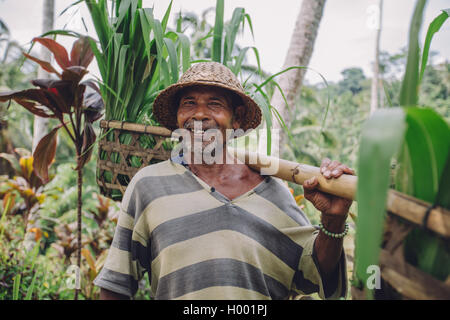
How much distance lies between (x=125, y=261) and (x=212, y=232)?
36cm

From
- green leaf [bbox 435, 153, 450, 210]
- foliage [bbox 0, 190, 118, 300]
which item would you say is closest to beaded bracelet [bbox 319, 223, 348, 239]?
green leaf [bbox 435, 153, 450, 210]

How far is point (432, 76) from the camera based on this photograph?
23.2 meters

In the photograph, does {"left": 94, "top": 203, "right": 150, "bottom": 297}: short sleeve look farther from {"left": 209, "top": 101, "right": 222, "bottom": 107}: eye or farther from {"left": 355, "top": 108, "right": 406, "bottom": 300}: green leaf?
{"left": 355, "top": 108, "right": 406, "bottom": 300}: green leaf

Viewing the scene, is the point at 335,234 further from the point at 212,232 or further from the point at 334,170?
the point at 212,232

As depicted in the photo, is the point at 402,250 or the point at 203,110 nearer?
the point at 402,250

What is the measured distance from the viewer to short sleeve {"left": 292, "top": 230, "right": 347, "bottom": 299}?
46.3 inches

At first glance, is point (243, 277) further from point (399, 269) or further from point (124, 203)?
point (399, 269)

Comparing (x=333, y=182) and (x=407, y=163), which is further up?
(x=407, y=163)

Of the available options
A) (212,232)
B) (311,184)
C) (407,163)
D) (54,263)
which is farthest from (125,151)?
(54,263)

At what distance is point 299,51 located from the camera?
2592 millimetres

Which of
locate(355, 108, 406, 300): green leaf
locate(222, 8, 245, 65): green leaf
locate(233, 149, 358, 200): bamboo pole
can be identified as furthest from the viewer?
locate(222, 8, 245, 65): green leaf

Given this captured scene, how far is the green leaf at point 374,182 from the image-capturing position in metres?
0.39

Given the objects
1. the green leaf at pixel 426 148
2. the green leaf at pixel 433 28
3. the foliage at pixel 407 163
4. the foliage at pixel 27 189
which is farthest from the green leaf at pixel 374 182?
the foliage at pixel 27 189
